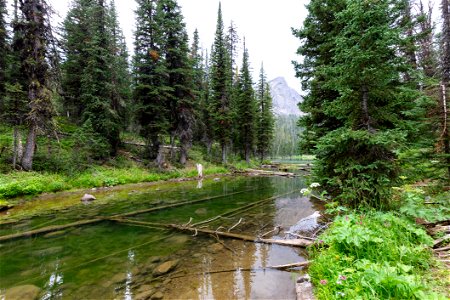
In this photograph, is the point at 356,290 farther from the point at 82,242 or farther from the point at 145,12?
the point at 145,12

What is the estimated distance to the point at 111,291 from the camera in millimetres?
4148

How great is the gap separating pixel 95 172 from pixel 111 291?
14604 mm

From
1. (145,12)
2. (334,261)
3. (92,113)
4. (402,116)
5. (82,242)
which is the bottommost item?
(82,242)

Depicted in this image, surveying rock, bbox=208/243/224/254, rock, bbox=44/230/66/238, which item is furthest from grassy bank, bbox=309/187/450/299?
rock, bbox=44/230/66/238

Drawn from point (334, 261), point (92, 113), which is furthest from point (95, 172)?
point (334, 261)

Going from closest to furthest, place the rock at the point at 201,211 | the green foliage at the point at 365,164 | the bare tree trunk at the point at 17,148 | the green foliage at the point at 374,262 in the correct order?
the green foliage at the point at 374,262, the green foliage at the point at 365,164, the rock at the point at 201,211, the bare tree trunk at the point at 17,148

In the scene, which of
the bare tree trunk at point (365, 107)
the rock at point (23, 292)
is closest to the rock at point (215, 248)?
the rock at point (23, 292)

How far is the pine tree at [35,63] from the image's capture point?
44.7 ft

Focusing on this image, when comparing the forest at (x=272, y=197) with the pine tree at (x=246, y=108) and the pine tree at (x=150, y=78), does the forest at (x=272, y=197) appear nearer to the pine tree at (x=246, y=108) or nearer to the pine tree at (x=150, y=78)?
the pine tree at (x=150, y=78)

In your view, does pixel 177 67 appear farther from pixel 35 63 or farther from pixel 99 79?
pixel 35 63

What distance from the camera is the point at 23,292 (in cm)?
413

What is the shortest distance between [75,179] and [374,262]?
16686 millimetres

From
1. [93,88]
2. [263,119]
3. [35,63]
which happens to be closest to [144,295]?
[35,63]

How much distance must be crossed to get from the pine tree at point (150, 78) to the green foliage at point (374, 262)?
717 inches
